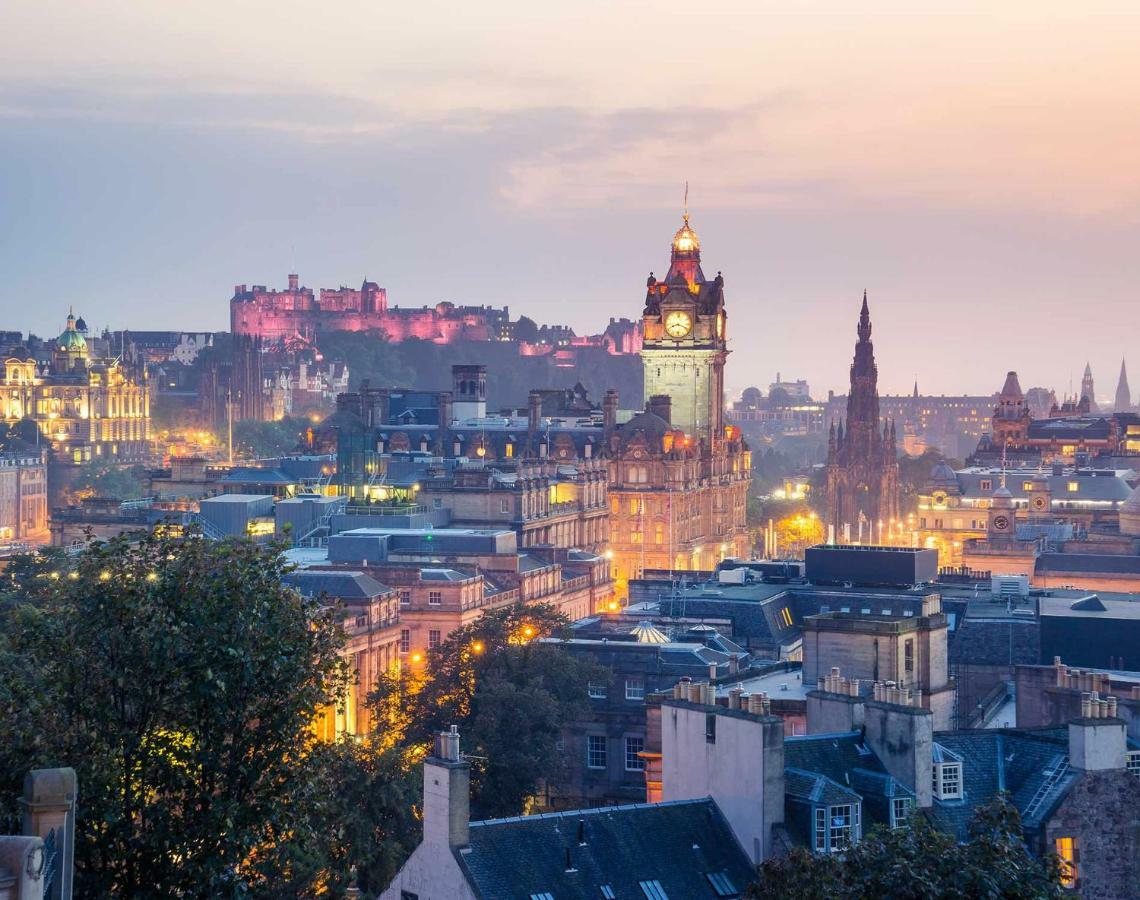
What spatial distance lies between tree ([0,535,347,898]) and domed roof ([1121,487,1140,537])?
127976 mm

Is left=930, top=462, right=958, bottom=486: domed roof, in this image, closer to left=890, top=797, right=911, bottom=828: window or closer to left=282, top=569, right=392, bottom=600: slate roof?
left=282, top=569, right=392, bottom=600: slate roof

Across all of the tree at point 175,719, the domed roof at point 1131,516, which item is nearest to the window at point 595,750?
the tree at point 175,719

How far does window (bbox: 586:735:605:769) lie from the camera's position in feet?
264

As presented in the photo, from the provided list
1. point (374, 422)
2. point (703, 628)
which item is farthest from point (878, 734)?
point (374, 422)

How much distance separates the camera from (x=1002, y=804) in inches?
1585

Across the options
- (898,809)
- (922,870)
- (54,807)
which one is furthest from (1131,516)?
(54,807)

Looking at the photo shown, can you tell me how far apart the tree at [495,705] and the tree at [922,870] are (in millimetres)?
31241

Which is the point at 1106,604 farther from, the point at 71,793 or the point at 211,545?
the point at 71,793

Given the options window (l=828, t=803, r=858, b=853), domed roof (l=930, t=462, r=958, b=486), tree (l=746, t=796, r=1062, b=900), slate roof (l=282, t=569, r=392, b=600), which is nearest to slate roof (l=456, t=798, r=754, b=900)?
window (l=828, t=803, r=858, b=853)

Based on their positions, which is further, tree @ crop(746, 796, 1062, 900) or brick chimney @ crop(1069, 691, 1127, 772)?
brick chimney @ crop(1069, 691, 1127, 772)

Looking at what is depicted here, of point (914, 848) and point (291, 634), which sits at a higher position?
point (291, 634)

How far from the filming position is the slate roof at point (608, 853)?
1853 inches

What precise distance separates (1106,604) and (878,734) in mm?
50738

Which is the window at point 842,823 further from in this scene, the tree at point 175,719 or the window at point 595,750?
the window at point 595,750
